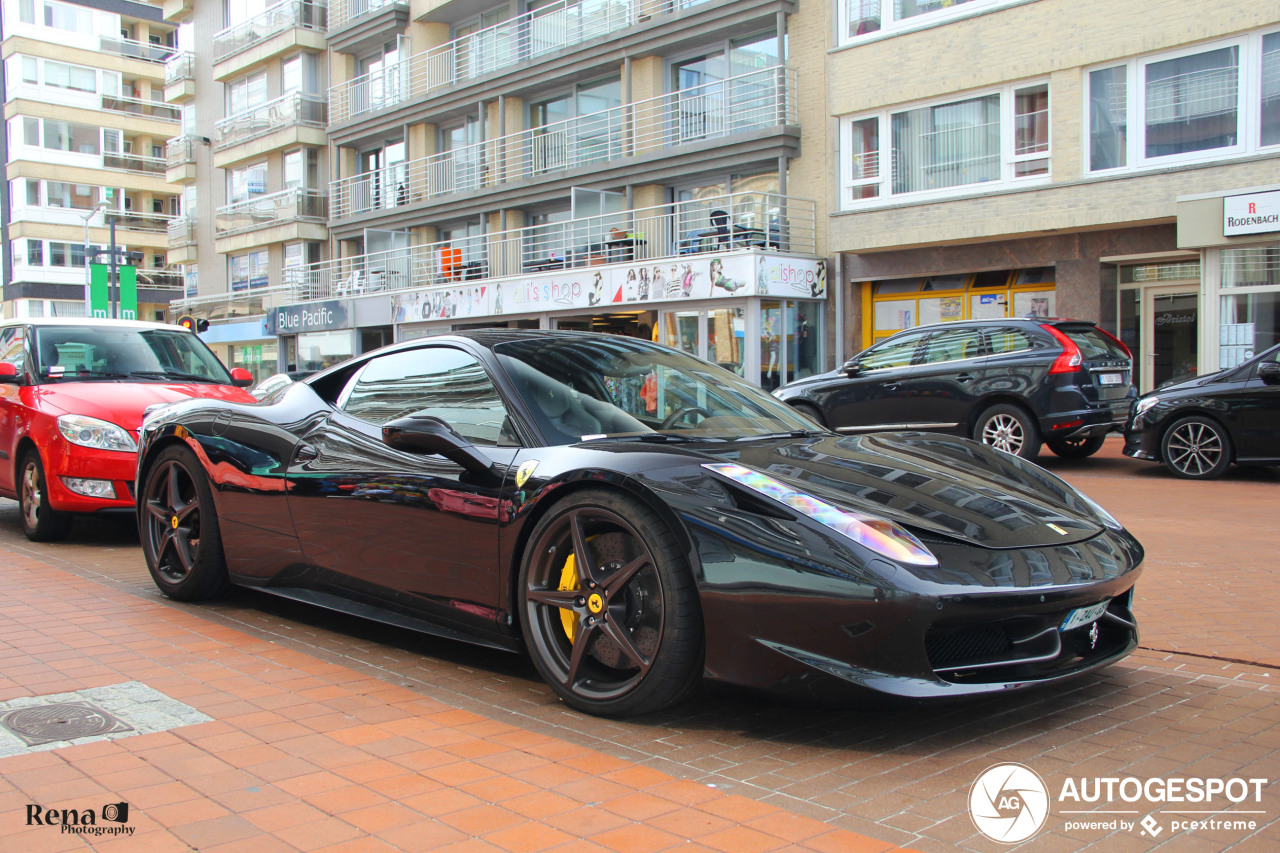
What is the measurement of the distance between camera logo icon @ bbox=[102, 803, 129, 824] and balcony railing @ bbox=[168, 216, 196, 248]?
44075mm

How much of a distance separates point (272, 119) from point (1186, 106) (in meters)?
30.2

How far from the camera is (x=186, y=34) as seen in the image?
4344 centimetres

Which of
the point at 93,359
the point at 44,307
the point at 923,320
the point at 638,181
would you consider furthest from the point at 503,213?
the point at 44,307

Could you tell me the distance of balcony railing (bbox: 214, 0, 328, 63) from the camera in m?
35.4

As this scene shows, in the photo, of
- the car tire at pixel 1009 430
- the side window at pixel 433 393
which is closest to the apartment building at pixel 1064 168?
the car tire at pixel 1009 430

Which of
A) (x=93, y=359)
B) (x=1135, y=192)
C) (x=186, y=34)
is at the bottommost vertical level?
(x=93, y=359)

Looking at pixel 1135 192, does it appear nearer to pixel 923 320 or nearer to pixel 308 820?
pixel 923 320

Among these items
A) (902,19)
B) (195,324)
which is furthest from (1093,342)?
(195,324)

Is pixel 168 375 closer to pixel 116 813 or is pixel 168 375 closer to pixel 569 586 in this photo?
pixel 569 586

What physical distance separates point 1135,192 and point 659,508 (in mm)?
15341

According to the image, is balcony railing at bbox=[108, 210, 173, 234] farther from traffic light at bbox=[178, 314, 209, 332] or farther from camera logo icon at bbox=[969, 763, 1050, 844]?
camera logo icon at bbox=[969, 763, 1050, 844]

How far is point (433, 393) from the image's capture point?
434 centimetres

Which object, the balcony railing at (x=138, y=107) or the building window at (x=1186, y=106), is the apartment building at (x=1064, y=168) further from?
the balcony railing at (x=138, y=107)

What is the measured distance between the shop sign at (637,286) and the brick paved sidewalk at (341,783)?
15.9m
